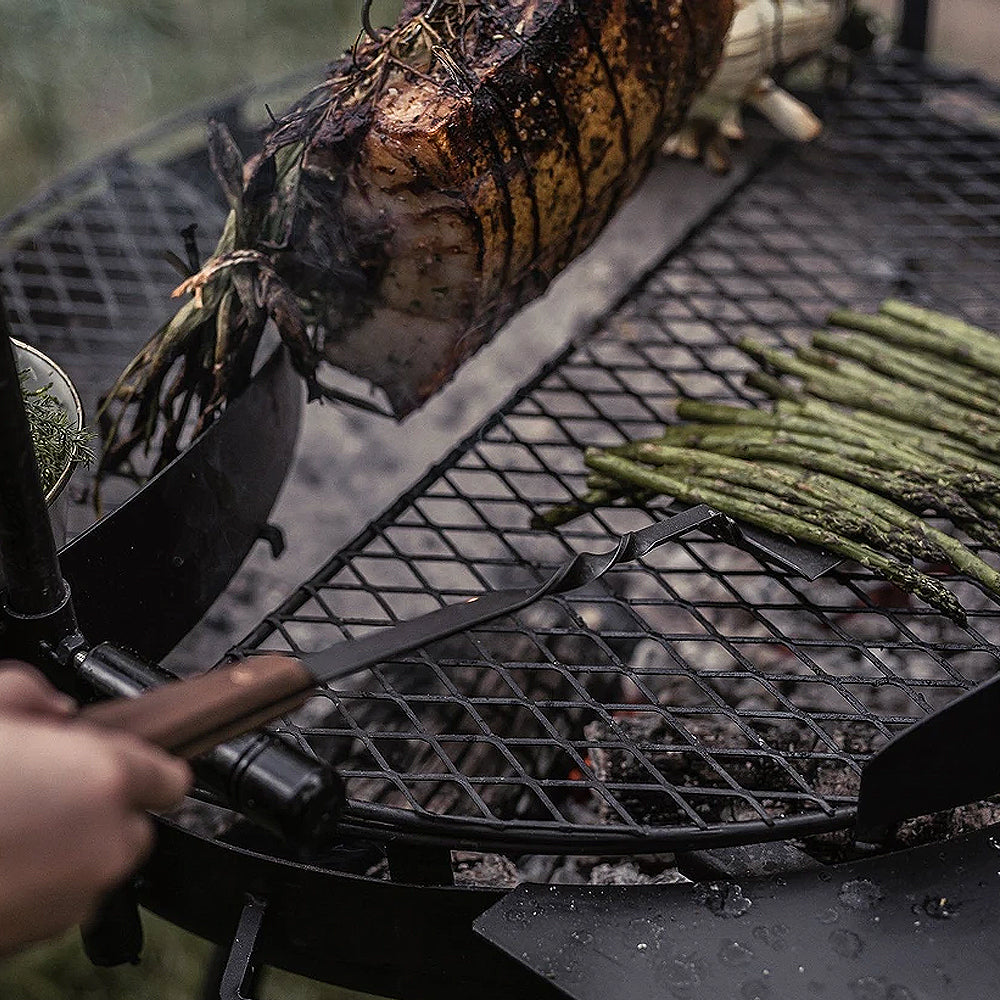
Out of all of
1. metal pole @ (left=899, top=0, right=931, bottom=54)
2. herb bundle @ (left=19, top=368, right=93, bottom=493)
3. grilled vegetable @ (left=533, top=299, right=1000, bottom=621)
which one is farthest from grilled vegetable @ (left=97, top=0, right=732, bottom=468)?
metal pole @ (left=899, top=0, right=931, bottom=54)

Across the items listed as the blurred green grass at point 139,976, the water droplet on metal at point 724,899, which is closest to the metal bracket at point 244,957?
the water droplet on metal at point 724,899

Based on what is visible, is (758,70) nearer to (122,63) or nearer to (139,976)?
(139,976)

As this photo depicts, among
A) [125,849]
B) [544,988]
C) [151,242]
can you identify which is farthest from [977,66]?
[125,849]

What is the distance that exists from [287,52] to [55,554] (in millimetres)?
5304

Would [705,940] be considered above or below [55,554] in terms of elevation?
below

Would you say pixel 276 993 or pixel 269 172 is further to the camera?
pixel 276 993

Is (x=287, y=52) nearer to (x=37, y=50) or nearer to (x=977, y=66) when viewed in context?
(x=37, y=50)

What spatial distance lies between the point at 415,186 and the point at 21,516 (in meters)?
1.13

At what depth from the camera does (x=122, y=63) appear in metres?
6.29

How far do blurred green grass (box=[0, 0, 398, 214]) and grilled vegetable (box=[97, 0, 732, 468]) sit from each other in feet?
10.4

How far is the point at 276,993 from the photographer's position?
3.10 metres

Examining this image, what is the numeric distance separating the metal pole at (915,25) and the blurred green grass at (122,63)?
2406 millimetres

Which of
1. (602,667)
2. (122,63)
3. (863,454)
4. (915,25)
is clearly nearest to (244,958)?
(602,667)

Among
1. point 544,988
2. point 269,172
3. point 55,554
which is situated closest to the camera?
point 55,554
